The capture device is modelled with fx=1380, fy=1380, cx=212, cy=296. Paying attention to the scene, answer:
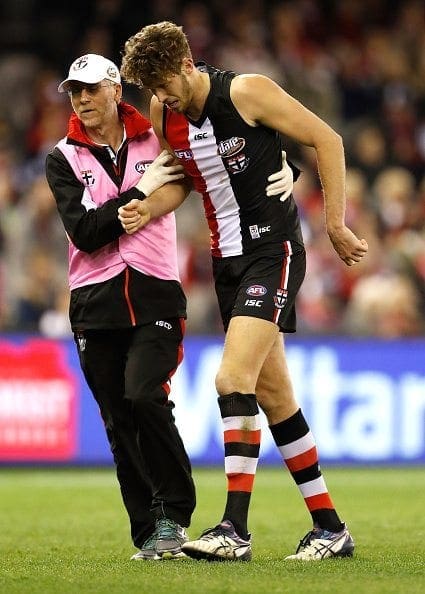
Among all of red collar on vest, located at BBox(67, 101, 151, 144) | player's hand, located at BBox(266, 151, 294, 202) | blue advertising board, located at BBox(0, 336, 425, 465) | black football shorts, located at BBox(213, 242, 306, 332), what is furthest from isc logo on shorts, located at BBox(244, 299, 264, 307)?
blue advertising board, located at BBox(0, 336, 425, 465)

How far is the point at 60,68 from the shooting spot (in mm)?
16156

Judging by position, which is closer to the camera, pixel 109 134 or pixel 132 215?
pixel 132 215

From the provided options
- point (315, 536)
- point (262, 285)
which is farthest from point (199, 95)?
point (315, 536)

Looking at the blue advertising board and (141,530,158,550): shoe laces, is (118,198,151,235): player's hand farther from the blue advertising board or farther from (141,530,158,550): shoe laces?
the blue advertising board

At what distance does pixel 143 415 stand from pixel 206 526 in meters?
2.06

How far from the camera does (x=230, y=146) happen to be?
6285 millimetres

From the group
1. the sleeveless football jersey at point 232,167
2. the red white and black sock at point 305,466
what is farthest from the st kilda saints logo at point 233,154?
the red white and black sock at point 305,466

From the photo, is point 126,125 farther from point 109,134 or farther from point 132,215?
point 132,215

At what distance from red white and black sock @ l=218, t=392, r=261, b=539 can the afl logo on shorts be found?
46 cm

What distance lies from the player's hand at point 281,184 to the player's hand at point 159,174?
0.45 m

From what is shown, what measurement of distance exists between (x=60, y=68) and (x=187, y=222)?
3399 millimetres

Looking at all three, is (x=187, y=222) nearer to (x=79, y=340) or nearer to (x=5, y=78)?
(x=5, y=78)

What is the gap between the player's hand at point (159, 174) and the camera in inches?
253

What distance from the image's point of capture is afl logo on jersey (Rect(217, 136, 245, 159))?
247 inches
